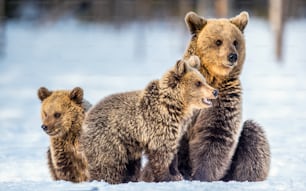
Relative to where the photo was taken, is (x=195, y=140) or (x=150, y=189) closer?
(x=150, y=189)

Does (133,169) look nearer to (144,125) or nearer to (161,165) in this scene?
(161,165)

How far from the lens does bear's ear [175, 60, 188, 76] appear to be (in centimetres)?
648

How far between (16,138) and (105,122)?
16.7 ft

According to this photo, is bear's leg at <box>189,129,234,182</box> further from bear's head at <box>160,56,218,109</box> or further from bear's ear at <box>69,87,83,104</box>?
bear's ear at <box>69,87,83,104</box>

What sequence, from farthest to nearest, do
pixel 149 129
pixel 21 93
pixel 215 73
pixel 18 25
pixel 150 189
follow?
pixel 18 25 → pixel 21 93 → pixel 215 73 → pixel 149 129 → pixel 150 189

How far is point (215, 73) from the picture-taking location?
21.9 feet

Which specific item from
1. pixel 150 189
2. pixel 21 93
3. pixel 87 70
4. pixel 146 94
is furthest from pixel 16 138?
pixel 87 70

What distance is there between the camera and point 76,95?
23.4 feet

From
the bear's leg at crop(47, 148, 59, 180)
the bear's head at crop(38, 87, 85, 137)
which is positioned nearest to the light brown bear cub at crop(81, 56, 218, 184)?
the bear's head at crop(38, 87, 85, 137)

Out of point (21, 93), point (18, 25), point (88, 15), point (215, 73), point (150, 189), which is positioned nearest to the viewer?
point (150, 189)

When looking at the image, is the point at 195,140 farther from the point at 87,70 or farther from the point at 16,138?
the point at 87,70

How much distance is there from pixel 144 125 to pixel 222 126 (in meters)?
0.70

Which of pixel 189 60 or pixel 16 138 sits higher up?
pixel 189 60

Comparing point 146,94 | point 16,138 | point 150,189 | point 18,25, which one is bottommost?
point 18,25
